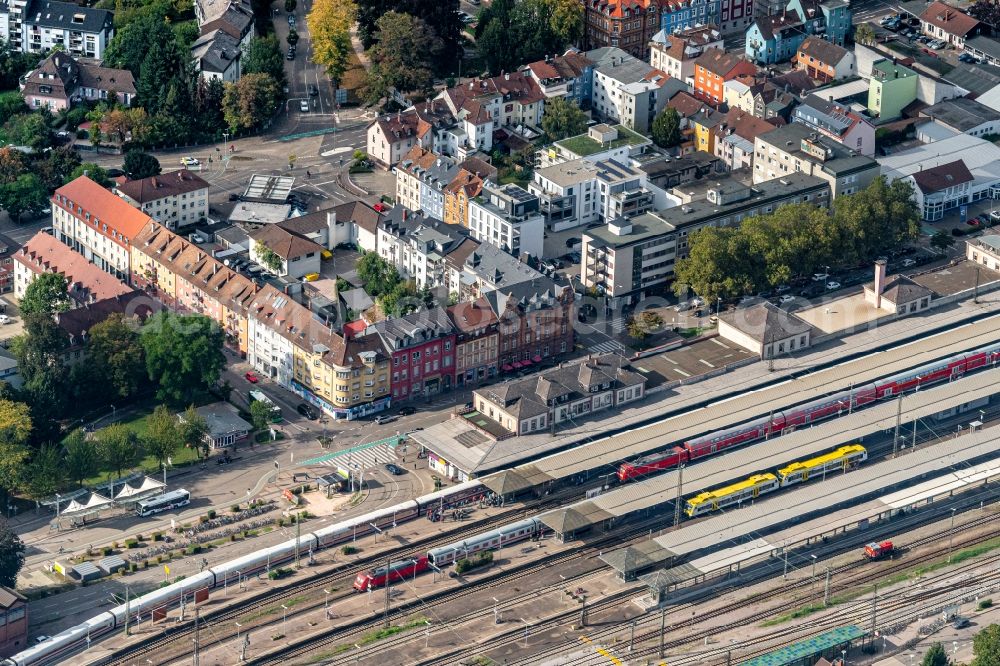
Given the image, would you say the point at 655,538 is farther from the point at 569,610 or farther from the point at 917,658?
the point at 917,658

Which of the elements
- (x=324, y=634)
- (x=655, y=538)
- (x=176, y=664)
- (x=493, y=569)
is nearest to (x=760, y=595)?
(x=655, y=538)

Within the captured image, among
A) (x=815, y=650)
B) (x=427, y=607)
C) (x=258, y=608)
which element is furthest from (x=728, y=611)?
(x=258, y=608)

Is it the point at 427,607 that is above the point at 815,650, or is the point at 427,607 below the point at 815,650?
below

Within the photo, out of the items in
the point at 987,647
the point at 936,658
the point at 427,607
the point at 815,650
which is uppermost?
the point at 987,647

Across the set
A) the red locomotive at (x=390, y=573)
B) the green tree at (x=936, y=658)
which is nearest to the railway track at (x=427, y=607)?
the red locomotive at (x=390, y=573)

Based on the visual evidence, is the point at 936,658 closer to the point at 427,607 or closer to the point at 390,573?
the point at 427,607

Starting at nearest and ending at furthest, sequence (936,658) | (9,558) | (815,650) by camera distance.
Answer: (936,658)
(815,650)
(9,558)

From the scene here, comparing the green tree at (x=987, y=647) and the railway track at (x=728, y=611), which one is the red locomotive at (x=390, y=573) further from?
the green tree at (x=987, y=647)
